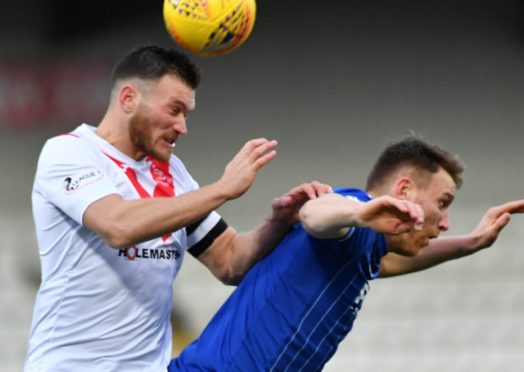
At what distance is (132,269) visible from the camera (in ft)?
13.5

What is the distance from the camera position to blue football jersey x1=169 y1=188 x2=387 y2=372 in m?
3.95

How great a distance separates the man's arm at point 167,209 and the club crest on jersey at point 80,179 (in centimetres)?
14

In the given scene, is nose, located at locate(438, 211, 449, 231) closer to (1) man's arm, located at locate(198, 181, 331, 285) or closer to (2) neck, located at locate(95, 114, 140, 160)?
(1) man's arm, located at locate(198, 181, 331, 285)

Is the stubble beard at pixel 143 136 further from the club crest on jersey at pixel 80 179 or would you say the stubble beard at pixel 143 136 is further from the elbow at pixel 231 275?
the elbow at pixel 231 275

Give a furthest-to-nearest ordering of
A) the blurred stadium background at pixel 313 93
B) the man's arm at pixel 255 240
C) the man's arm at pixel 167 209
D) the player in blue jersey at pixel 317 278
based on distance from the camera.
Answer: the blurred stadium background at pixel 313 93
the man's arm at pixel 255 240
the player in blue jersey at pixel 317 278
the man's arm at pixel 167 209

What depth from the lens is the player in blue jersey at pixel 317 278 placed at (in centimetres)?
392

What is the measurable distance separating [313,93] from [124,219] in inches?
235

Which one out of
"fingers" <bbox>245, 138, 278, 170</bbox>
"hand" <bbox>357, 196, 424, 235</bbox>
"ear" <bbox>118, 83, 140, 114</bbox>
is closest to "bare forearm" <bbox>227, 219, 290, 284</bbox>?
"fingers" <bbox>245, 138, 278, 170</bbox>

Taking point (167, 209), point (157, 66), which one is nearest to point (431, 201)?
point (167, 209)

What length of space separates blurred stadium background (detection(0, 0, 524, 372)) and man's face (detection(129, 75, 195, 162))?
515cm

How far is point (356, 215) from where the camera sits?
346 cm

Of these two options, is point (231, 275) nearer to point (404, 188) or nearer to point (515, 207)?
point (404, 188)

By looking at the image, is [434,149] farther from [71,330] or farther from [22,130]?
[22,130]

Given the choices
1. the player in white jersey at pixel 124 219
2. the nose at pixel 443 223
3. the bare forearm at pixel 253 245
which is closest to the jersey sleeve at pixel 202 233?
the bare forearm at pixel 253 245
